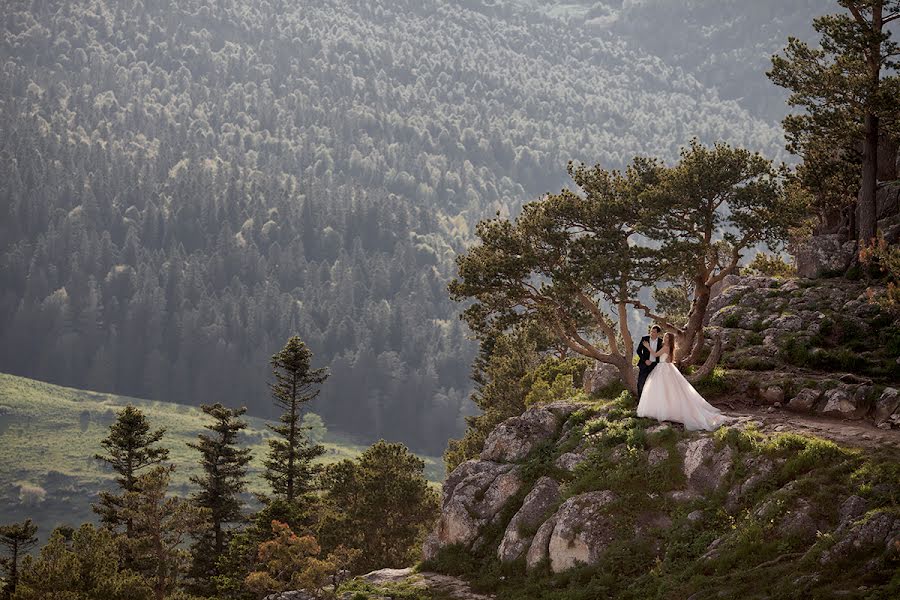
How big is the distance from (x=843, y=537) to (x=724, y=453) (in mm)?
7217

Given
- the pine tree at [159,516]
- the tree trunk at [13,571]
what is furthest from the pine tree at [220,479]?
the pine tree at [159,516]

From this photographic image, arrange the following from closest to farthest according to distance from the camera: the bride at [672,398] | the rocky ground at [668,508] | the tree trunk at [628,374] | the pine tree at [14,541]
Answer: the rocky ground at [668,508] → the bride at [672,398] → the tree trunk at [628,374] → the pine tree at [14,541]

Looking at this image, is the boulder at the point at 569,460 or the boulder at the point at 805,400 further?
the boulder at the point at 569,460

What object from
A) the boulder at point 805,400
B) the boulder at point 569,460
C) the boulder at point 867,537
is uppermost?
the boulder at point 805,400

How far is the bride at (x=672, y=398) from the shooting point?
35.8 metres

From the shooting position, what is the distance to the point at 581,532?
110ft

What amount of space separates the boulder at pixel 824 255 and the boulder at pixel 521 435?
55.6ft

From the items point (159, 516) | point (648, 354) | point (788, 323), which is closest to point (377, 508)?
point (159, 516)

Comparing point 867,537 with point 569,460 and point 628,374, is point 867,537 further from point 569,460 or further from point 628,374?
point 628,374

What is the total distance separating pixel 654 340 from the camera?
3700 centimetres

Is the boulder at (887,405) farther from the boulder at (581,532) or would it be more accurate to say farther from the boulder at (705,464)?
the boulder at (581,532)

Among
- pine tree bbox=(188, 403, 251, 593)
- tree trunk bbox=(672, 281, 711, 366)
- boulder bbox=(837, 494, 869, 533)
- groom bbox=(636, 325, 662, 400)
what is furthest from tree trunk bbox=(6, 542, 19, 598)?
boulder bbox=(837, 494, 869, 533)

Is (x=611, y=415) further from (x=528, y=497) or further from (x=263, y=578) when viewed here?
(x=263, y=578)

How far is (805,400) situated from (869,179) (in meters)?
15.6
